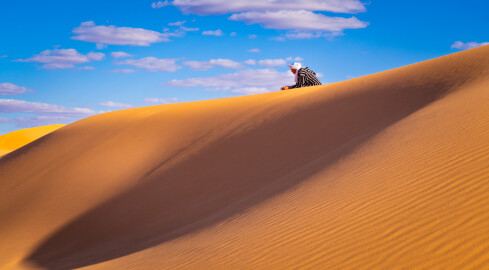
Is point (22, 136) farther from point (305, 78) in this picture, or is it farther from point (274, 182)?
point (274, 182)

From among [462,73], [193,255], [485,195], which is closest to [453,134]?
[485,195]

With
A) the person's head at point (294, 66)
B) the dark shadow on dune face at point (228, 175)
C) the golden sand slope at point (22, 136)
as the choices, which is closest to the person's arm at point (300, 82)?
the person's head at point (294, 66)

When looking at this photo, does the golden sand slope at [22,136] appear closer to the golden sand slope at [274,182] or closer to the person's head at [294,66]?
the golden sand slope at [274,182]

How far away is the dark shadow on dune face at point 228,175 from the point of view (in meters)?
9.95

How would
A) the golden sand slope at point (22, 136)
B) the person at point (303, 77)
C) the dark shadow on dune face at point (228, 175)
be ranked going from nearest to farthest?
the dark shadow on dune face at point (228, 175)
the person at point (303, 77)
the golden sand slope at point (22, 136)

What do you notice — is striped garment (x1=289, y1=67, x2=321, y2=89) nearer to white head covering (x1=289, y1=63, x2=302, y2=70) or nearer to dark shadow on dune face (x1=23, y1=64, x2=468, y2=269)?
white head covering (x1=289, y1=63, x2=302, y2=70)

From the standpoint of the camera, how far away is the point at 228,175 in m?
11.7

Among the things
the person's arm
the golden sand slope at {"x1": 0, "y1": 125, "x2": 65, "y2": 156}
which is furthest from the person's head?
the golden sand slope at {"x1": 0, "y1": 125, "x2": 65, "y2": 156}

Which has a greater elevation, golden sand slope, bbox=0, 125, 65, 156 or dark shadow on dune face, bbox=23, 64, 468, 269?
golden sand slope, bbox=0, 125, 65, 156

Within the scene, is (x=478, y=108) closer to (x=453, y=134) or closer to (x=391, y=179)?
(x=453, y=134)

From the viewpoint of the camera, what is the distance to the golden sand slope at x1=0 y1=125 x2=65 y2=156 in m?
61.1

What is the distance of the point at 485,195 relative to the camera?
4641mm

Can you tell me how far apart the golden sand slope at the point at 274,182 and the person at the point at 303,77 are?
97 cm

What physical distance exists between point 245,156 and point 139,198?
3.00 m
